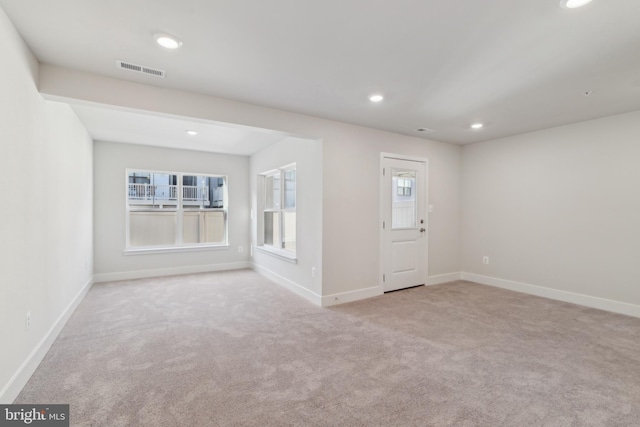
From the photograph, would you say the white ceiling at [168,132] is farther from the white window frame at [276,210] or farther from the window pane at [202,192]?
the window pane at [202,192]

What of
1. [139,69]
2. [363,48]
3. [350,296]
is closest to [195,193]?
[139,69]

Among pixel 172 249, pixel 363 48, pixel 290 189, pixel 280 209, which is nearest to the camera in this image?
pixel 363 48

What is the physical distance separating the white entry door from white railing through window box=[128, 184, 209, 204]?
3.97 metres

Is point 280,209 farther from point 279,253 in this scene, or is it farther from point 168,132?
point 168,132

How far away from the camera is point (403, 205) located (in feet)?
15.4

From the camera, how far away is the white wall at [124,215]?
5.13 meters

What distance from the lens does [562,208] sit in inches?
160

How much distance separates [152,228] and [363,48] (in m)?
5.35

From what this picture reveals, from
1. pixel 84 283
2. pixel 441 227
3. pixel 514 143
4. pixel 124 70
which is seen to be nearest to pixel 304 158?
pixel 124 70

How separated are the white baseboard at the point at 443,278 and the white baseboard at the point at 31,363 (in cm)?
489

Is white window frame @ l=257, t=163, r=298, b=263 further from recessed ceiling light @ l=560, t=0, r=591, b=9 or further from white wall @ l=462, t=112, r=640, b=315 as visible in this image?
recessed ceiling light @ l=560, t=0, r=591, b=9

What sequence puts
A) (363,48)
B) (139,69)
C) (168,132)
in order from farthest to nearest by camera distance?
(168,132) < (139,69) < (363,48)

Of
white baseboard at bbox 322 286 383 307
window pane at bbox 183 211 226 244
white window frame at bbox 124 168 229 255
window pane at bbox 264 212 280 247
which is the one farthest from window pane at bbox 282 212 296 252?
window pane at bbox 183 211 226 244

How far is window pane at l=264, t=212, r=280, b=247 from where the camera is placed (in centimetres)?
554
